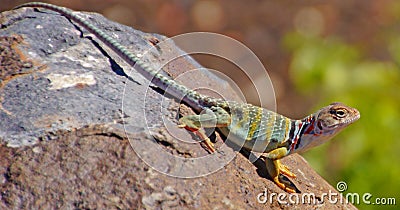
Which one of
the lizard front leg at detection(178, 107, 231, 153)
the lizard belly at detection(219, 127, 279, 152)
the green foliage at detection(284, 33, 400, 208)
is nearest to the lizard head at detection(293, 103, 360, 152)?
the lizard belly at detection(219, 127, 279, 152)

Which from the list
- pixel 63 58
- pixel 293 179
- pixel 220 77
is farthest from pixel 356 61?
pixel 63 58

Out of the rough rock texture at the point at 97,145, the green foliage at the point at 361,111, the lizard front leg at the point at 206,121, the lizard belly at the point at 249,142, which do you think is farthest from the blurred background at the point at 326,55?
the lizard front leg at the point at 206,121

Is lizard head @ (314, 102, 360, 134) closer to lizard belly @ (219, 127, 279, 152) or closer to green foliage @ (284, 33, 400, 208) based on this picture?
lizard belly @ (219, 127, 279, 152)

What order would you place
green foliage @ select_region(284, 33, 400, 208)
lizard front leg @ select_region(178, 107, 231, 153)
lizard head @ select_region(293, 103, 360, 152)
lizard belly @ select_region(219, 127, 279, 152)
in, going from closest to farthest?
1. lizard front leg @ select_region(178, 107, 231, 153)
2. lizard belly @ select_region(219, 127, 279, 152)
3. lizard head @ select_region(293, 103, 360, 152)
4. green foliage @ select_region(284, 33, 400, 208)

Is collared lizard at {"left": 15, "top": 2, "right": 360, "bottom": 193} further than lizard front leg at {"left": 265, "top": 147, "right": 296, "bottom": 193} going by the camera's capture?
Yes

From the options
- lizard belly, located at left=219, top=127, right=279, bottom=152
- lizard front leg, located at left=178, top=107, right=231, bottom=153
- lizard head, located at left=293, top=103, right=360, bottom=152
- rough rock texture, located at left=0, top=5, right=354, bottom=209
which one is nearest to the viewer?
rough rock texture, located at left=0, top=5, right=354, bottom=209

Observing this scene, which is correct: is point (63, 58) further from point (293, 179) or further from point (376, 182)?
point (376, 182)
